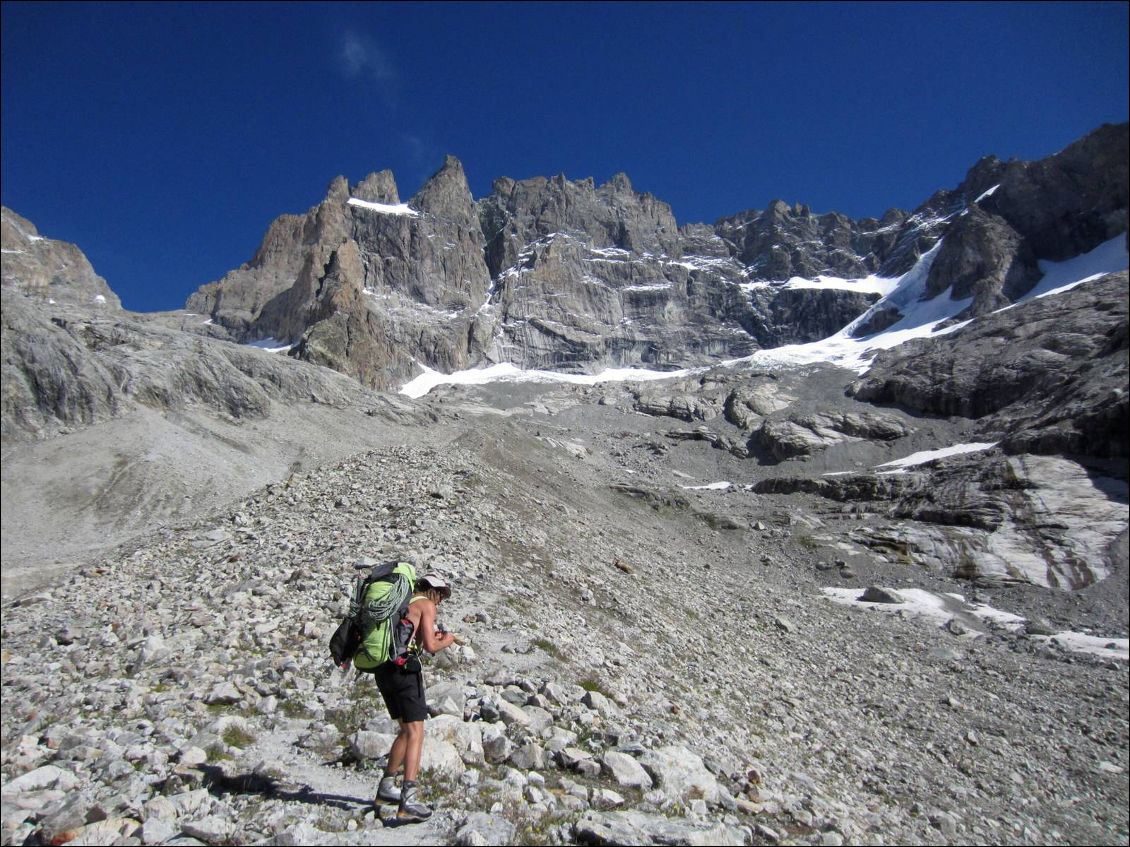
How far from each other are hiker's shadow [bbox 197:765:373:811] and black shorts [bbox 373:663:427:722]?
0.98 metres

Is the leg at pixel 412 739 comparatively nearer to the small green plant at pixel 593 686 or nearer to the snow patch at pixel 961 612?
the small green plant at pixel 593 686

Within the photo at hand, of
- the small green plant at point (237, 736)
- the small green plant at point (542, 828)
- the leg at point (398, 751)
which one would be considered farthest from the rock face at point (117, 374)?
the small green plant at point (542, 828)

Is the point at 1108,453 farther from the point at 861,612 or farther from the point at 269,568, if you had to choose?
the point at 269,568

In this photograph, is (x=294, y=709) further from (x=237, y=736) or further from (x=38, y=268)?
(x=38, y=268)

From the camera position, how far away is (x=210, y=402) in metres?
66.5

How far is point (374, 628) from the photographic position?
6785 mm

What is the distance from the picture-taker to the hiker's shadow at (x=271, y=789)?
22.0ft

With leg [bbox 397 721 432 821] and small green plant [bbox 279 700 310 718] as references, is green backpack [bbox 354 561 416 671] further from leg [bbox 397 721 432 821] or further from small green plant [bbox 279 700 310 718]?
small green plant [bbox 279 700 310 718]

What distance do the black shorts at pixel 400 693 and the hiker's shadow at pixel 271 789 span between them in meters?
0.98

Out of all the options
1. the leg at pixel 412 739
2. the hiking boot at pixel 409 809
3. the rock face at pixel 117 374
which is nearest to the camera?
the hiking boot at pixel 409 809

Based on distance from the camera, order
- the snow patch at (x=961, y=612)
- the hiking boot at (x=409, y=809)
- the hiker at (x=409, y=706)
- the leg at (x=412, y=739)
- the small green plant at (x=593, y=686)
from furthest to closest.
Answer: the snow patch at (x=961, y=612)
the small green plant at (x=593, y=686)
the leg at (x=412, y=739)
the hiker at (x=409, y=706)
the hiking boot at (x=409, y=809)

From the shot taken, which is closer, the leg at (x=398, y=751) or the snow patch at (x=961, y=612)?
the leg at (x=398, y=751)

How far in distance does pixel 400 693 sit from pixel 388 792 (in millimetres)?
942

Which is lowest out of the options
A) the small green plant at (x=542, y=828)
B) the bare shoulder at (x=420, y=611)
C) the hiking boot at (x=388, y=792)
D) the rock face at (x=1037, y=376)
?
the small green plant at (x=542, y=828)
